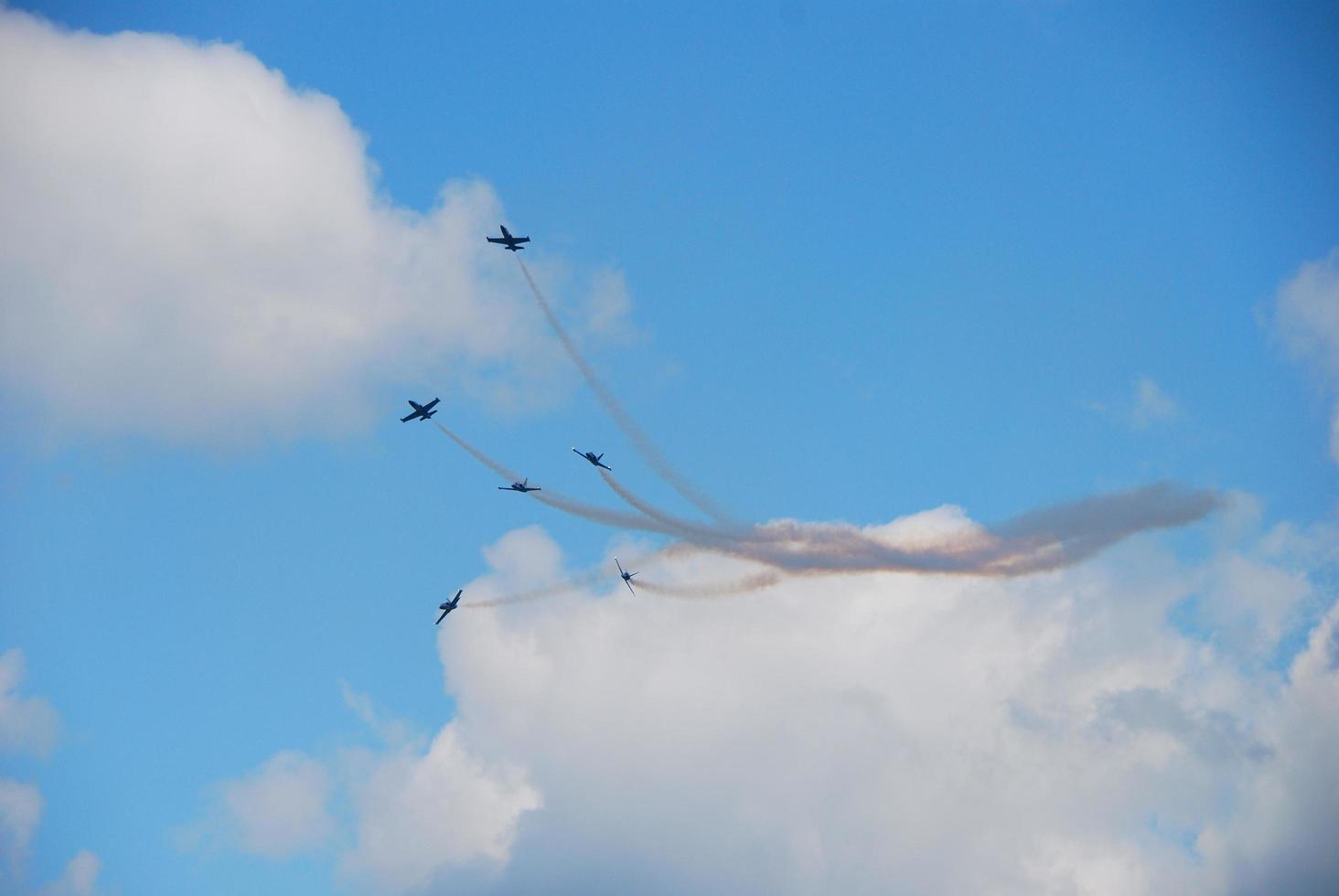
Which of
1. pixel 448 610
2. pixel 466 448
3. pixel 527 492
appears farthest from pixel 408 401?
pixel 448 610

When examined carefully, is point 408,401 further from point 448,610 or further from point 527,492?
point 448,610

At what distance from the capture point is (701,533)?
75.2 metres

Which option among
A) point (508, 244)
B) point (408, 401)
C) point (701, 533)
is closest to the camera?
point (701, 533)

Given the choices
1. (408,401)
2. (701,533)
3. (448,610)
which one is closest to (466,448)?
(408,401)

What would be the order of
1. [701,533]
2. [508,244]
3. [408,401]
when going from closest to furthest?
[701,533] < [508,244] < [408,401]

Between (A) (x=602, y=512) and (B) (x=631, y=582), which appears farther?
(B) (x=631, y=582)

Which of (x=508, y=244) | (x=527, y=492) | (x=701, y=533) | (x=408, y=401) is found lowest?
(x=701, y=533)

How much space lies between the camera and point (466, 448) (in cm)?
8600

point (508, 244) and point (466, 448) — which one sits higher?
point (508, 244)

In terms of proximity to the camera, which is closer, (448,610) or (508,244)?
(508,244)

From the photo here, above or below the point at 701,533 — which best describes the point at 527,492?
above

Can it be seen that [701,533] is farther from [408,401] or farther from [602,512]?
[408,401]

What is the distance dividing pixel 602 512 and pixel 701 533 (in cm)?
747

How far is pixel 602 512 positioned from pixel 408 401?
66.0ft
